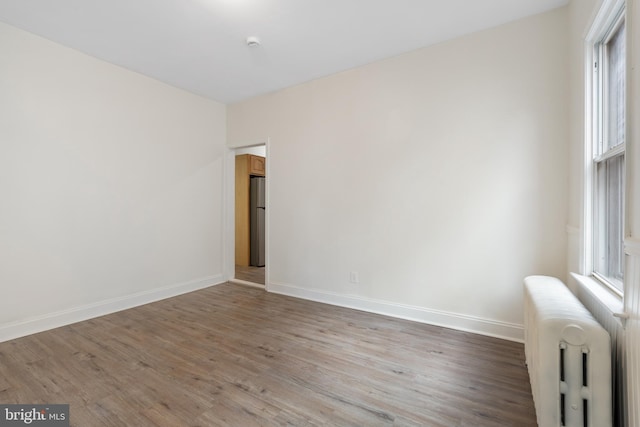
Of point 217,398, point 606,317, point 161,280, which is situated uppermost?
point 606,317

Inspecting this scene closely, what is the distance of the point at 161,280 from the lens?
3.87 metres

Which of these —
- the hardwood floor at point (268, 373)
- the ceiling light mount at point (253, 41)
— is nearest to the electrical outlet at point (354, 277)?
the hardwood floor at point (268, 373)

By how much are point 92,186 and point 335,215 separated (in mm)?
2733

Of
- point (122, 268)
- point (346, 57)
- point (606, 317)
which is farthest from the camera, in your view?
point (122, 268)

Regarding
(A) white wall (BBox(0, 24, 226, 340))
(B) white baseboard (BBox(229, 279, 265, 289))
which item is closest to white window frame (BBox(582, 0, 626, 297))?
(B) white baseboard (BBox(229, 279, 265, 289))

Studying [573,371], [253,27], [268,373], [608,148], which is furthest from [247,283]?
[608,148]

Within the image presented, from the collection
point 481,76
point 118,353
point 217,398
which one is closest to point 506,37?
point 481,76

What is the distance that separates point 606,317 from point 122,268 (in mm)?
4263

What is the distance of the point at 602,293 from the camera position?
1.55 metres

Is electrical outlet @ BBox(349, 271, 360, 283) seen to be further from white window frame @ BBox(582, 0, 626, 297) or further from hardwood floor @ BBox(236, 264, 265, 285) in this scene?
white window frame @ BBox(582, 0, 626, 297)

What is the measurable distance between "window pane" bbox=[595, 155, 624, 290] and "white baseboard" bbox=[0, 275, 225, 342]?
172 inches

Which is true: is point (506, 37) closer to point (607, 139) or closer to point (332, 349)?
point (607, 139)

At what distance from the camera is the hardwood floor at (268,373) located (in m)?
1.68

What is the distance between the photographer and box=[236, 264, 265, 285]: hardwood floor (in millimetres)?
4809
